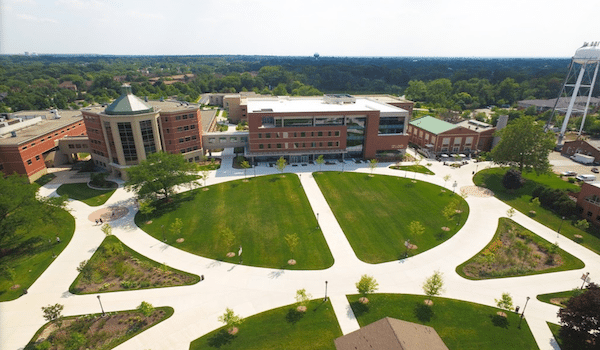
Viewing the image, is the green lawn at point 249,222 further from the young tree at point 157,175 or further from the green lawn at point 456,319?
the green lawn at point 456,319

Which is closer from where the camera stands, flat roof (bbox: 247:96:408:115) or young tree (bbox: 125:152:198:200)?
young tree (bbox: 125:152:198:200)

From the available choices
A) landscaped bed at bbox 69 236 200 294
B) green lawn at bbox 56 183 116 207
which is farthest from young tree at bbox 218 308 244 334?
green lawn at bbox 56 183 116 207

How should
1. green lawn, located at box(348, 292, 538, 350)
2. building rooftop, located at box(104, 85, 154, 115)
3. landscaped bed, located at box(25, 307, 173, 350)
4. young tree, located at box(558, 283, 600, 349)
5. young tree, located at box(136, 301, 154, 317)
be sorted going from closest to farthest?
young tree, located at box(558, 283, 600, 349), landscaped bed, located at box(25, 307, 173, 350), green lawn, located at box(348, 292, 538, 350), young tree, located at box(136, 301, 154, 317), building rooftop, located at box(104, 85, 154, 115)

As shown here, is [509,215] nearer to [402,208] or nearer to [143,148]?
[402,208]

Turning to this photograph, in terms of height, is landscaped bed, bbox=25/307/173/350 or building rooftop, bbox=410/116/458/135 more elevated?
building rooftop, bbox=410/116/458/135

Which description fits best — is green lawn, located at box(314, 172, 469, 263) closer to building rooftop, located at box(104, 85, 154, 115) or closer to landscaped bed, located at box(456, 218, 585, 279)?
landscaped bed, located at box(456, 218, 585, 279)
